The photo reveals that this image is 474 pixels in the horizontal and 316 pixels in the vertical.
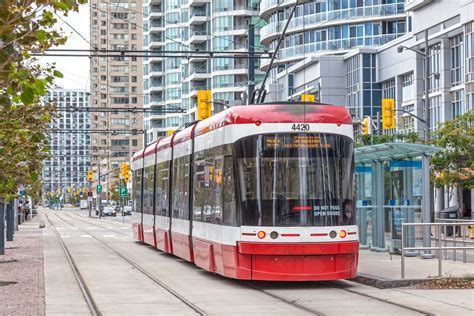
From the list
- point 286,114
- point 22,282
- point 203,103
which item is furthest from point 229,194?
point 203,103

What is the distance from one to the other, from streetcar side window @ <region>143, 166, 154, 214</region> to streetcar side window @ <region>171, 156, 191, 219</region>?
4.85 meters

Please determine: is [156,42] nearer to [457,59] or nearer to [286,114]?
[457,59]

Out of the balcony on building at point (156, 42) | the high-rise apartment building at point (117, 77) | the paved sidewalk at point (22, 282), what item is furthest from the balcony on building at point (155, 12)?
the paved sidewalk at point (22, 282)

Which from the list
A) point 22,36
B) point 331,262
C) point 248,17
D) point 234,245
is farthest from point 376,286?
point 248,17

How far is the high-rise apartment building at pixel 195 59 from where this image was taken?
11900 cm

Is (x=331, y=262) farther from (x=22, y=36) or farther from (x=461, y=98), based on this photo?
(x=461, y=98)

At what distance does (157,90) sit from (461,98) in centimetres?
9001

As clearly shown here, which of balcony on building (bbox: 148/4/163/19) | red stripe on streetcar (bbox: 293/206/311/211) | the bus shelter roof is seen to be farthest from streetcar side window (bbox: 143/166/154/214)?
balcony on building (bbox: 148/4/163/19)

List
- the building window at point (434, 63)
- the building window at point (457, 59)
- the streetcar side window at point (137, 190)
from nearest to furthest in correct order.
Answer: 1. the streetcar side window at point (137, 190)
2. the building window at point (457, 59)
3. the building window at point (434, 63)

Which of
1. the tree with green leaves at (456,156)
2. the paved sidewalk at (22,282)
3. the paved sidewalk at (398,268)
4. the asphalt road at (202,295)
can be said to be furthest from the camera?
the tree with green leaves at (456,156)

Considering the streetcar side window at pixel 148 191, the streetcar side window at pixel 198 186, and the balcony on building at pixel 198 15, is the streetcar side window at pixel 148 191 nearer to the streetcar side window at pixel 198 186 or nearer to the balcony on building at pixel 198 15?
the streetcar side window at pixel 198 186

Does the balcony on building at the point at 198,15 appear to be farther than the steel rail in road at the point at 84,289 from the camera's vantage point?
Yes

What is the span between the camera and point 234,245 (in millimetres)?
17844

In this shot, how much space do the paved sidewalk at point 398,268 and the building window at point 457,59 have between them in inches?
1392
